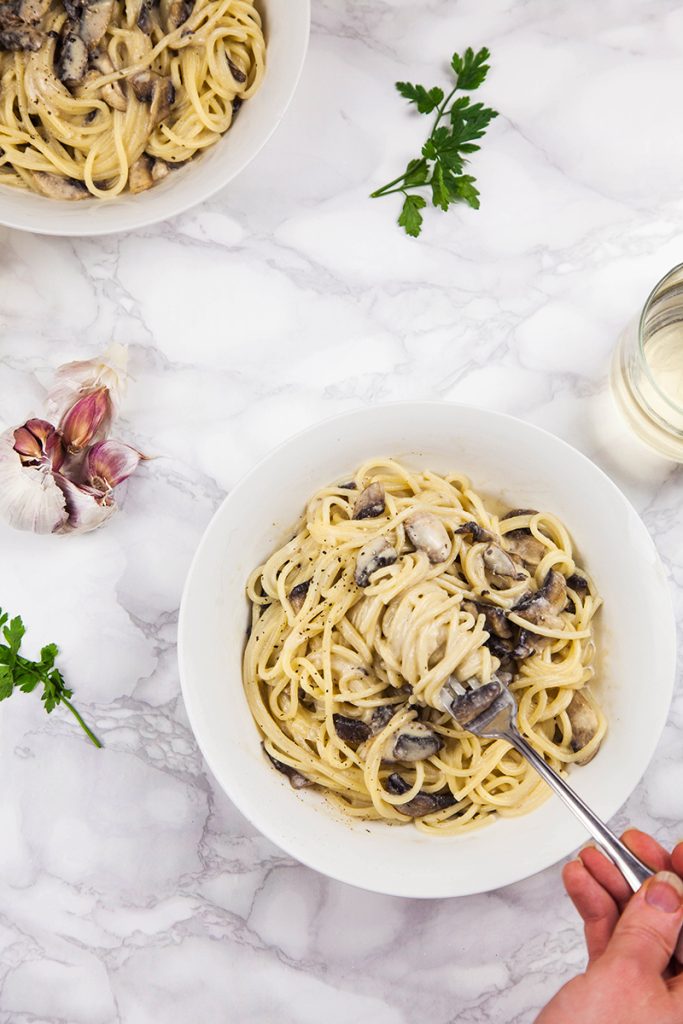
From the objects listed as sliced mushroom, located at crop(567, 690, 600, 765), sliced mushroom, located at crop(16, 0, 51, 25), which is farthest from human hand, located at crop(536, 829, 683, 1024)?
sliced mushroom, located at crop(16, 0, 51, 25)

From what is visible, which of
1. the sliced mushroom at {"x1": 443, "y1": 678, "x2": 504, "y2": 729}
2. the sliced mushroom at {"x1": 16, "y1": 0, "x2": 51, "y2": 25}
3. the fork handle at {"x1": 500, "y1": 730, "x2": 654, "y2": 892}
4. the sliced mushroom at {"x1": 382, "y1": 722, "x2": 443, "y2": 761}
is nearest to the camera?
the fork handle at {"x1": 500, "y1": 730, "x2": 654, "y2": 892}

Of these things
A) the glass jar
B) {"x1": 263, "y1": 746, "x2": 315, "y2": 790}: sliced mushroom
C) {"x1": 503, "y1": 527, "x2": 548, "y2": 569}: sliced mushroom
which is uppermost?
the glass jar

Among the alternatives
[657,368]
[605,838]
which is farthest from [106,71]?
[605,838]

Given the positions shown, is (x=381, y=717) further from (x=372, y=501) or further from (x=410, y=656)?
(x=372, y=501)

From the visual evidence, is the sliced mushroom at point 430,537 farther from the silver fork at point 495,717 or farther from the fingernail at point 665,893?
the fingernail at point 665,893

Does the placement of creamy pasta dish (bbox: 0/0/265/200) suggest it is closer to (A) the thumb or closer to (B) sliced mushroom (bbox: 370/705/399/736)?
(B) sliced mushroom (bbox: 370/705/399/736)

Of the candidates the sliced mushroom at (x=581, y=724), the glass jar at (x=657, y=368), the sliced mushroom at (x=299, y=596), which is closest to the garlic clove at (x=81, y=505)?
the sliced mushroom at (x=299, y=596)
